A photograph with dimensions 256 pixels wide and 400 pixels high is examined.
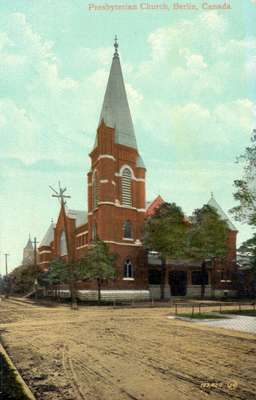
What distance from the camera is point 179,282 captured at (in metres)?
55.4

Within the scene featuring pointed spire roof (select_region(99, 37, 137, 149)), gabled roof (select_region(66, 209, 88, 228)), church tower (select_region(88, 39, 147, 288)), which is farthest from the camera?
gabled roof (select_region(66, 209, 88, 228))

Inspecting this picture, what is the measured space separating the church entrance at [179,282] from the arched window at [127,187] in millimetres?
11658

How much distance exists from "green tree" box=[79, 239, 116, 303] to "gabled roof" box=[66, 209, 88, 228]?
17.9 meters

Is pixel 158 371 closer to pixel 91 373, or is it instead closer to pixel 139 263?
pixel 91 373

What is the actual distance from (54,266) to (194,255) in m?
15.4

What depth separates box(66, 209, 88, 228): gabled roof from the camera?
61844 mm

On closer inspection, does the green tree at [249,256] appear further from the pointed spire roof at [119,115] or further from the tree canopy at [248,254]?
the pointed spire roof at [119,115]

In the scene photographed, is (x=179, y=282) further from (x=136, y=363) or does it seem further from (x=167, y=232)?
(x=136, y=363)

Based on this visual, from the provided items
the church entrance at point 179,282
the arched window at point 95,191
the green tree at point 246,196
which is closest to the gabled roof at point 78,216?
the arched window at point 95,191

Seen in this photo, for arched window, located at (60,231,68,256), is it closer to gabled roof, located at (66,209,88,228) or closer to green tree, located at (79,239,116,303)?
gabled roof, located at (66,209,88,228)

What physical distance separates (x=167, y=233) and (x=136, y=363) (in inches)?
1433

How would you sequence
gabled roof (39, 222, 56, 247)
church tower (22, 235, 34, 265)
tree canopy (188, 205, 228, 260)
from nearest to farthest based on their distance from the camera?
1. tree canopy (188, 205, 228, 260)
2. gabled roof (39, 222, 56, 247)
3. church tower (22, 235, 34, 265)

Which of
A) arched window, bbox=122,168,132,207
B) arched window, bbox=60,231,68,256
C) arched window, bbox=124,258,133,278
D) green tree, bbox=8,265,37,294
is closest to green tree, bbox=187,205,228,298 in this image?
arched window, bbox=124,258,133,278

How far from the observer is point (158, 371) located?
9633 mm
